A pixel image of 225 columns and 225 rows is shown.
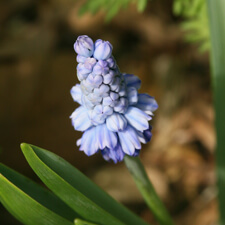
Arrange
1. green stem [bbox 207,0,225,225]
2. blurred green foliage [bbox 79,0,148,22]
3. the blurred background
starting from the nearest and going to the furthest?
green stem [bbox 207,0,225,225] < blurred green foliage [bbox 79,0,148,22] < the blurred background

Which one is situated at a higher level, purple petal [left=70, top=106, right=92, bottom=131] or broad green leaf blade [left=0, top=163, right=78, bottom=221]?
purple petal [left=70, top=106, right=92, bottom=131]

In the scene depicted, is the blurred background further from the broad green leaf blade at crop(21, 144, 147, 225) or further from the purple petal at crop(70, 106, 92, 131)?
the purple petal at crop(70, 106, 92, 131)

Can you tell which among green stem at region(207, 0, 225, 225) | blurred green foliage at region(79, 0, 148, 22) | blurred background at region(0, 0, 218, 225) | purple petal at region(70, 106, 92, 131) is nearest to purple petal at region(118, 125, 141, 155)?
purple petal at region(70, 106, 92, 131)

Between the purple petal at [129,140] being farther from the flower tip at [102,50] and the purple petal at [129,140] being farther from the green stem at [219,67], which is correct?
the green stem at [219,67]

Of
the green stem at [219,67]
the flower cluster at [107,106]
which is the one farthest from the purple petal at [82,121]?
the green stem at [219,67]

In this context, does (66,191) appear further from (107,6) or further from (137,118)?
(107,6)

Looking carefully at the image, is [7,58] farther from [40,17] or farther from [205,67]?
[205,67]

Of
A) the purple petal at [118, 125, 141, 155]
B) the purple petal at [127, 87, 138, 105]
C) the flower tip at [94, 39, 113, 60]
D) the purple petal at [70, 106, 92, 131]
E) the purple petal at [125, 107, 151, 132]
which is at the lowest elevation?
the purple petal at [118, 125, 141, 155]
